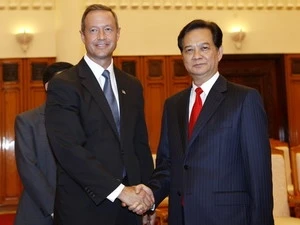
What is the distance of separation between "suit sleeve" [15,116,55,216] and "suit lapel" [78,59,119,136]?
2.10 ft

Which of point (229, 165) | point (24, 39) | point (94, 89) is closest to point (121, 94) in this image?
point (94, 89)

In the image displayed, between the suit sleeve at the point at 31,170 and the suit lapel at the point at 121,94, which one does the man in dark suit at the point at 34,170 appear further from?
the suit lapel at the point at 121,94

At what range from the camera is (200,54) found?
2.29m

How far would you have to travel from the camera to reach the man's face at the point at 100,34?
2295 mm

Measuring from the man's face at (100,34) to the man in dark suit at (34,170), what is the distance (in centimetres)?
58

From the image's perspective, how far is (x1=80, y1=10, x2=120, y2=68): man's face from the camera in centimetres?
229

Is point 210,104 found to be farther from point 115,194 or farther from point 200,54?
point 115,194

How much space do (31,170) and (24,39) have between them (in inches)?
234

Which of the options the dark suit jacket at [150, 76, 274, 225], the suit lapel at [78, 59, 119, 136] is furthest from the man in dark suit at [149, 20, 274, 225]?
the suit lapel at [78, 59, 119, 136]

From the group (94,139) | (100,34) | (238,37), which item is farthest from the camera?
(238,37)

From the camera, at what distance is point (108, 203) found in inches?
85.4

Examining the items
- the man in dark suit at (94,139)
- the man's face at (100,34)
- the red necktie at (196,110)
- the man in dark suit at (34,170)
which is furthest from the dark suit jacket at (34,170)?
the red necktie at (196,110)

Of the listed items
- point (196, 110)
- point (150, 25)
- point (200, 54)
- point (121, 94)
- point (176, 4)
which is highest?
point (176, 4)

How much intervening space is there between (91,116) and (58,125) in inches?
6.8
